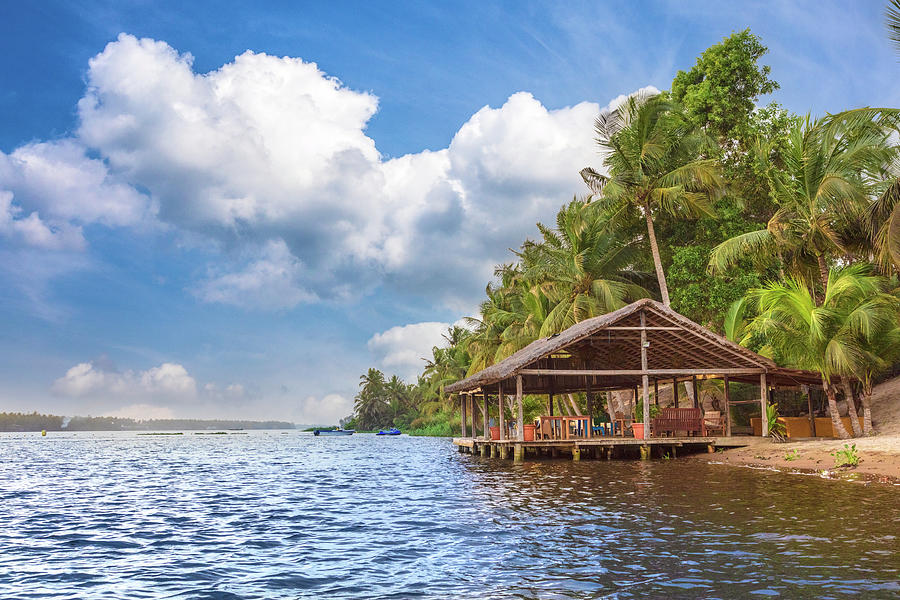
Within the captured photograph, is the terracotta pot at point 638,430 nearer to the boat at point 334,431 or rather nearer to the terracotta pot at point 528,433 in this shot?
the terracotta pot at point 528,433

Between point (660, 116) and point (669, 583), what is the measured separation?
28.4 m

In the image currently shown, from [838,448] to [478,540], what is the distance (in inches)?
523

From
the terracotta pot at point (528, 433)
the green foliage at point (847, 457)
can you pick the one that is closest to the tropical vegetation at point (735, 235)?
the green foliage at point (847, 457)

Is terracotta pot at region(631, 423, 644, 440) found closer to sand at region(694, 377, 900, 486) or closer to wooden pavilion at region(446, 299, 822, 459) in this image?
wooden pavilion at region(446, 299, 822, 459)

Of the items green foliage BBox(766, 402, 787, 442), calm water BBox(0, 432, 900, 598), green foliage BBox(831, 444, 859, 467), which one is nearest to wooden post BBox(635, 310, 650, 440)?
green foliage BBox(766, 402, 787, 442)

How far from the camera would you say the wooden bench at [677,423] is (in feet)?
80.4

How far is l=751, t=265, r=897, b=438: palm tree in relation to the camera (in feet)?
66.1

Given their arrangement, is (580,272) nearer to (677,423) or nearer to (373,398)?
(677,423)

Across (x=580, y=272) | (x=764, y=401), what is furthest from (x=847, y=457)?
(x=580, y=272)

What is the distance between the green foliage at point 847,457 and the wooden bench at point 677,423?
6774 mm

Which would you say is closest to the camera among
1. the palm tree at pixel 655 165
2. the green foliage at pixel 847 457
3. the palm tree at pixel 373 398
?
the green foliage at pixel 847 457

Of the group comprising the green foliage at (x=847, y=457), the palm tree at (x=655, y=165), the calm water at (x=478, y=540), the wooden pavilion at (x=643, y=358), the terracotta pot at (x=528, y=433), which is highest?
the palm tree at (x=655, y=165)

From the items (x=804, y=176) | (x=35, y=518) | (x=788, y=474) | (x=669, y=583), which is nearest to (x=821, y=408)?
(x=804, y=176)

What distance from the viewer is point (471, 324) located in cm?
5006
